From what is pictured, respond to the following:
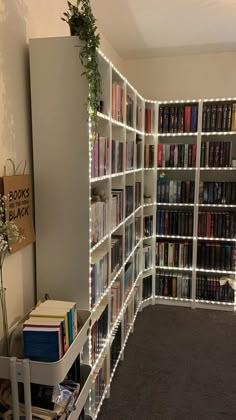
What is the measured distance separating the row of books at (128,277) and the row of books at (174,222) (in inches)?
29.2

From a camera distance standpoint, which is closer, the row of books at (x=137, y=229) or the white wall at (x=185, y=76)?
the row of books at (x=137, y=229)

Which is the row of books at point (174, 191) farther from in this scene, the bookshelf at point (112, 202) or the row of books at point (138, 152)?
the row of books at point (138, 152)

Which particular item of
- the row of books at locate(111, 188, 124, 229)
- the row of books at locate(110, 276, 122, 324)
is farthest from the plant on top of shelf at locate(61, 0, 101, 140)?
the row of books at locate(110, 276, 122, 324)

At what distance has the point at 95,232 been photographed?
1.79 m

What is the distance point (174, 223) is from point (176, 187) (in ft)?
1.24

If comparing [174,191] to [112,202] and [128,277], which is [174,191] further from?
[112,202]

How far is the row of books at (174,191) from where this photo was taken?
11.1 feet

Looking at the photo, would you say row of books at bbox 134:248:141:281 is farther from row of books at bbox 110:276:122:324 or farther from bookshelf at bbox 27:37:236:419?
row of books at bbox 110:276:122:324

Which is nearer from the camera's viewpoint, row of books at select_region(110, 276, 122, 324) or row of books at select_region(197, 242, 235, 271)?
row of books at select_region(110, 276, 122, 324)

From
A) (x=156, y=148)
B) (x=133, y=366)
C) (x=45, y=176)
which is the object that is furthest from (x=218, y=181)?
(x=45, y=176)

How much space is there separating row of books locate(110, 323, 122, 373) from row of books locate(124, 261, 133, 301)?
0.31 meters

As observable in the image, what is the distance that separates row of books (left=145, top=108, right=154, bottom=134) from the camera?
328cm

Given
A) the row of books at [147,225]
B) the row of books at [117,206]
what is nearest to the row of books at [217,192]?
the row of books at [147,225]

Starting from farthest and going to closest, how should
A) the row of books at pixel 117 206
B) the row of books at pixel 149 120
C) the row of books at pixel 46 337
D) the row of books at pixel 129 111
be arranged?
1. the row of books at pixel 149 120
2. the row of books at pixel 129 111
3. the row of books at pixel 117 206
4. the row of books at pixel 46 337
